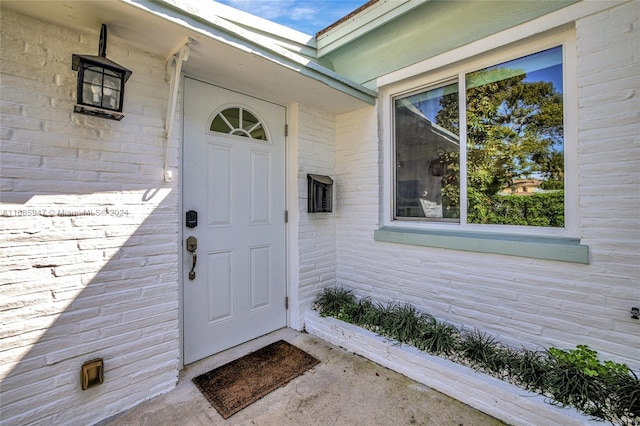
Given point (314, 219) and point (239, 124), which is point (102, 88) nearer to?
point (239, 124)

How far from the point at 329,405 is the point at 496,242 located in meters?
1.75

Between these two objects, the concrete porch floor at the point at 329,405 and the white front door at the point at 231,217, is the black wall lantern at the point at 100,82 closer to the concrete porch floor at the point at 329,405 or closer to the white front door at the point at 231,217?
the white front door at the point at 231,217

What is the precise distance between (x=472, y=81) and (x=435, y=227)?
1.35m

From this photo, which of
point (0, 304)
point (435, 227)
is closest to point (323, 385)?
point (435, 227)

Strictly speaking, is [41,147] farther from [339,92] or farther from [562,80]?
[562,80]

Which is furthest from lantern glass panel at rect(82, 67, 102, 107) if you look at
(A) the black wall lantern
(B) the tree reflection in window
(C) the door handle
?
(C) the door handle

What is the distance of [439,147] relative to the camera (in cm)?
278

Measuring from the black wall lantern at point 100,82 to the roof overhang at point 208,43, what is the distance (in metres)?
0.16

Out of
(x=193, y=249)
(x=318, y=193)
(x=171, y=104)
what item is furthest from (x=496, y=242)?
(x=171, y=104)

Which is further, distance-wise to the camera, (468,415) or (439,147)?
(439,147)

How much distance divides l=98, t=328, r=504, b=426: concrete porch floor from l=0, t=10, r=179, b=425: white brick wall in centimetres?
18

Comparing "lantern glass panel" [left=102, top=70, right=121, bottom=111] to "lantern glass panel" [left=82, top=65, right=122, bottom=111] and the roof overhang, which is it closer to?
"lantern glass panel" [left=82, top=65, right=122, bottom=111]

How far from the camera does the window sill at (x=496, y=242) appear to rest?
6.57ft

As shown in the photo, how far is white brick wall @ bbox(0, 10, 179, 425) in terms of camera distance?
160cm
